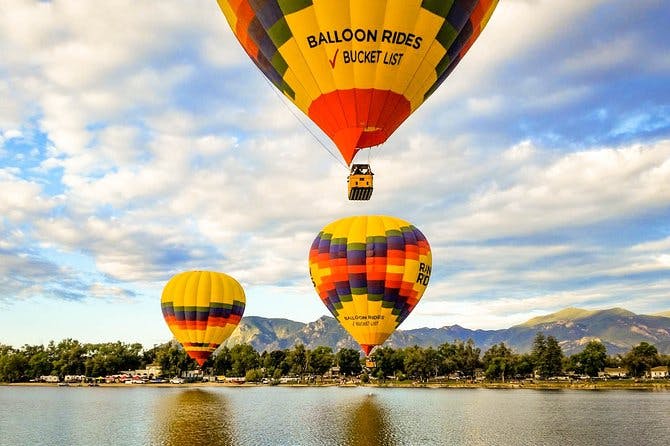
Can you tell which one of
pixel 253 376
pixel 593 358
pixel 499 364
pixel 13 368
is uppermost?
pixel 593 358

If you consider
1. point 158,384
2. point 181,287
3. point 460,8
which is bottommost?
point 158,384

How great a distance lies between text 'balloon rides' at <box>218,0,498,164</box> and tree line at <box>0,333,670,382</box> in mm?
131845

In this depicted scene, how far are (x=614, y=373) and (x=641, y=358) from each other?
39.9m

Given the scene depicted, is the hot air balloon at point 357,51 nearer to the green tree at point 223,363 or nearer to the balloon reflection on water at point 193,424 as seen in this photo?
the balloon reflection on water at point 193,424

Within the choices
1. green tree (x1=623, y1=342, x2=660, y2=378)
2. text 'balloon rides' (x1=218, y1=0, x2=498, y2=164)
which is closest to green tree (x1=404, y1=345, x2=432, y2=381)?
green tree (x1=623, y1=342, x2=660, y2=378)

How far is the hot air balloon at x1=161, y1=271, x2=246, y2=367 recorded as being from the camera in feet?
317

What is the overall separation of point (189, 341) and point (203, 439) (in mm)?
47379

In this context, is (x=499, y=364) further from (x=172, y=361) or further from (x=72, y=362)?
(x=72, y=362)

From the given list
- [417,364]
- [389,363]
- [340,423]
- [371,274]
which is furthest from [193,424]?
[389,363]

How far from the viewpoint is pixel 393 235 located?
66000mm

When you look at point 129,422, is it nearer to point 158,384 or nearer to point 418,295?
point 418,295

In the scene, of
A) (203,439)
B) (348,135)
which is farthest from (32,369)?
(348,135)

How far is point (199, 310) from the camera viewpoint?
9669 cm

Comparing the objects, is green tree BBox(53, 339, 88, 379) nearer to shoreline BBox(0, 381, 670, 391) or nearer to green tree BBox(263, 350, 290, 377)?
shoreline BBox(0, 381, 670, 391)
